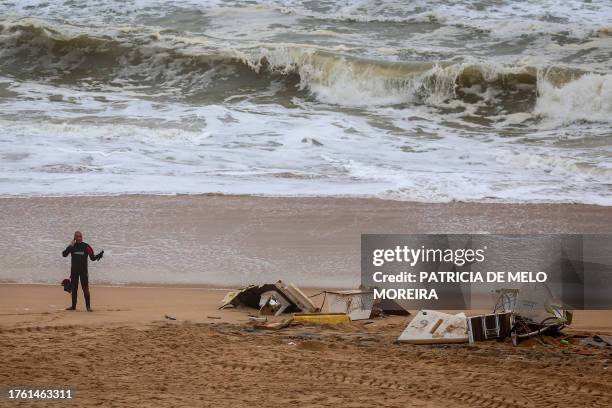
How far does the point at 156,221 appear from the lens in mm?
12555

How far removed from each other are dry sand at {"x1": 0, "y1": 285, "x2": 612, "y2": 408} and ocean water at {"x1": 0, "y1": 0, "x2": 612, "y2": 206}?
597cm

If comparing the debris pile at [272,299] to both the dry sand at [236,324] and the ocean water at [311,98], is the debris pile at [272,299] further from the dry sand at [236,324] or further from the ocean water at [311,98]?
the ocean water at [311,98]

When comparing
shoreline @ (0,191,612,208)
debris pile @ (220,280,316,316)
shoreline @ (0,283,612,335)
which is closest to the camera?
shoreline @ (0,283,612,335)

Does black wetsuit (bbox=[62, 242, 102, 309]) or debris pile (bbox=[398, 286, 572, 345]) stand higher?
black wetsuit (bbox=[62, 242, 102, 309])

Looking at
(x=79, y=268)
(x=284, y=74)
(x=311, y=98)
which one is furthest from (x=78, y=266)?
(x=284, y=74)

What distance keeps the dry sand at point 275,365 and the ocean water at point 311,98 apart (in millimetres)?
5973

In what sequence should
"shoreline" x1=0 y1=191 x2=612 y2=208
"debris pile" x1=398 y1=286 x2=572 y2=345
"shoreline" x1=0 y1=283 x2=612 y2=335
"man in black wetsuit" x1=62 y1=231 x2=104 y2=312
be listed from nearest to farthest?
"debris pile" x1=398 y1=286 x2=572 y2=345
"shoreline" x1=0 y1=283 x2=612 y2=335
"man in black wetsuit" x1=62 y1=231 x2=104 y2=312
"shoreline" x1=0 y1=191 x2=612 y2=208

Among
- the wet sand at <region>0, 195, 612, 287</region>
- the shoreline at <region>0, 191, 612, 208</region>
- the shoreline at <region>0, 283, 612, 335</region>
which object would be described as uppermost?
the shoreline at <region>0, 191, 612, 208</region>

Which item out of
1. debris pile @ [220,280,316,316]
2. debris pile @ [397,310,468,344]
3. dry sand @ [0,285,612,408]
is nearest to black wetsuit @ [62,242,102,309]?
dry sand @ [0,285,612,408]

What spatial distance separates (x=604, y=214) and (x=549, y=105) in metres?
8.67

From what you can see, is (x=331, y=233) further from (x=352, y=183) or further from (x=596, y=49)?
(x=596, y=49)

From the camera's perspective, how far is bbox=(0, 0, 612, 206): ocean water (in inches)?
598

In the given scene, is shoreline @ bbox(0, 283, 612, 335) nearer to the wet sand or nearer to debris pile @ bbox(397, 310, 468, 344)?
the wet sand

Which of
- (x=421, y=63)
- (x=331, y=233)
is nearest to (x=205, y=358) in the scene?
(x=331, y=233)
